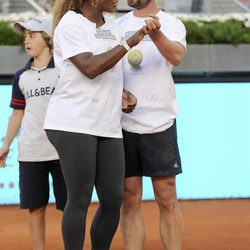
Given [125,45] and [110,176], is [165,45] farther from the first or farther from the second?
[110,176]

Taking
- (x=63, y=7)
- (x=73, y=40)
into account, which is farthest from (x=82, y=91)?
(x=63, y=7)

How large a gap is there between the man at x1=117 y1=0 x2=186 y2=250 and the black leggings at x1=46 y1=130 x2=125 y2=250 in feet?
1.31

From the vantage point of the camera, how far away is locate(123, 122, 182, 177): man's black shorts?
5410mm

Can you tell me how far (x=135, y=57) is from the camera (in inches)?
205

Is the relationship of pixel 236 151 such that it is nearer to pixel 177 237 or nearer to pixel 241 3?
pixel 241 3

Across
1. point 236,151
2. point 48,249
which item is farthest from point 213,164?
point 48,249

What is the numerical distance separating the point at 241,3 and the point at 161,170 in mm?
6498

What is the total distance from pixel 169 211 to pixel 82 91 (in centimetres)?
Answer: 108

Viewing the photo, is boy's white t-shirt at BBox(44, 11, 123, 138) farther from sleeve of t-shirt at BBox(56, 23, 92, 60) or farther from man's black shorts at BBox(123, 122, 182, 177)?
man's black shorts at BBox(123, 122, 182, 177)

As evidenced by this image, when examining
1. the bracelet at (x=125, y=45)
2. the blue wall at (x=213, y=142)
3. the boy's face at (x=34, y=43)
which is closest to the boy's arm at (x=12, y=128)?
the boy's face at (x=34, y=43)

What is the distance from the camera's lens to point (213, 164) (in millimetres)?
9203

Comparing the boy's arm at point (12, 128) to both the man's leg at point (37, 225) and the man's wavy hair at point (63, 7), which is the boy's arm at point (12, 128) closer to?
the man's leg at point (37, 225)

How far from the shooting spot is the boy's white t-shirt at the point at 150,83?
17.5ft

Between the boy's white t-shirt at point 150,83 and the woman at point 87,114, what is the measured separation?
0.33 metres
